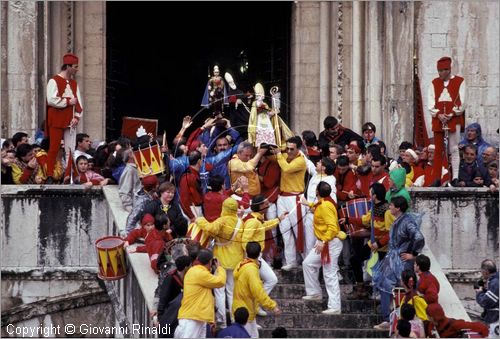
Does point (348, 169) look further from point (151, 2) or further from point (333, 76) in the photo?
point (151, 2)

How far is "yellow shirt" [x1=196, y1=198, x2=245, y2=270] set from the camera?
2720 cm

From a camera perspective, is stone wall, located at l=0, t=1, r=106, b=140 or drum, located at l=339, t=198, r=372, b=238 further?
stone wall, located at l=0, t=1, r=106, b=140

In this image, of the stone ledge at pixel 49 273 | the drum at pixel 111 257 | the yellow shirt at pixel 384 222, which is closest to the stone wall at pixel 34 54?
the stone ledge at pixel 49 273

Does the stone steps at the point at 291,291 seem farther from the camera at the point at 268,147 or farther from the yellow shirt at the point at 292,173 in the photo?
the camera at the point at 268,147

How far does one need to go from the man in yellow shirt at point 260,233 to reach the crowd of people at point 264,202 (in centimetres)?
2

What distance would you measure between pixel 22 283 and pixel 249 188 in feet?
14.0

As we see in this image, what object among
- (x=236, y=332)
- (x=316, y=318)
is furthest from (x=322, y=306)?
(x=236, y=332)

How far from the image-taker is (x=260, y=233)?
2758cm

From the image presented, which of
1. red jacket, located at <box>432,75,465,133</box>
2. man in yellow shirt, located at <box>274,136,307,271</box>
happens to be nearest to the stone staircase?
man in yellow shirt, located at <box>274,136,307,271</box>

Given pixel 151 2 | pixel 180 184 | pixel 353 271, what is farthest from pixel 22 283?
pixel 151 2

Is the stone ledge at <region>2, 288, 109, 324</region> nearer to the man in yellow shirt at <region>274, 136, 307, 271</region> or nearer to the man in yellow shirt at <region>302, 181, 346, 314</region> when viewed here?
the man in yellow shirt at <region>274, 136, 307, 271</region>

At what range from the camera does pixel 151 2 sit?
4078 cm

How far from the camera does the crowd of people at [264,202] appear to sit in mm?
26500

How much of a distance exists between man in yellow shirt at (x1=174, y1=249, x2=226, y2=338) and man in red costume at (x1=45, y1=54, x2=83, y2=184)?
20.9 feet
